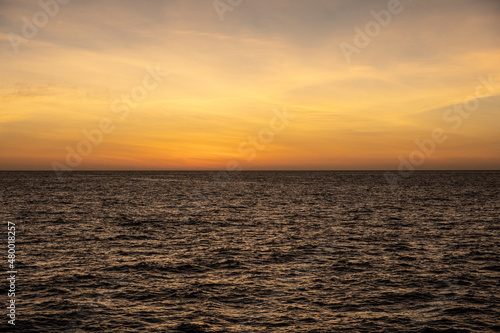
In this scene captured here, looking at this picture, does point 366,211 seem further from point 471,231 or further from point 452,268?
point 452,268

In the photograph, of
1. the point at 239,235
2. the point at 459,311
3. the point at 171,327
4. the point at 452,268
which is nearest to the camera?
the point at 171,327

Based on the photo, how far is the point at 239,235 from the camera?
4219cm

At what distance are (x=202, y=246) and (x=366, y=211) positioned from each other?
37.6 metres

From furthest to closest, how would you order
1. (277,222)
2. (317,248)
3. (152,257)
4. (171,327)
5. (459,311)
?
1. (277,222)
2. (317,248)
3. (152,257)
4. (459,311)
5. (171,327)

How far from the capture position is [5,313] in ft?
62.7

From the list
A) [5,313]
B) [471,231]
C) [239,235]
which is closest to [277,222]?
[239,235]

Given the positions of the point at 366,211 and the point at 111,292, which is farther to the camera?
the point at 366,211

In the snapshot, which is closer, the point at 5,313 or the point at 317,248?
the point at 5,313

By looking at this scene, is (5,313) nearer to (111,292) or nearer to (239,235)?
(111,292)

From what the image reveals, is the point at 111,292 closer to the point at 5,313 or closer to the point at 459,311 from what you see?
the point at 5,313

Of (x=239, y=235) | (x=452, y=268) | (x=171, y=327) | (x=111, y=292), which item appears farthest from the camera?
(x=239, y=235)

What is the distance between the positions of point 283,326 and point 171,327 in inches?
221

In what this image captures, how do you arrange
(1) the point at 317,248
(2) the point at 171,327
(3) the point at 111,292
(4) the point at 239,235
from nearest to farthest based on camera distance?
(2) the point at 171,327 < (3) the point at 111,292 < (1) the point at 317,248 < (4) the point at 239,235

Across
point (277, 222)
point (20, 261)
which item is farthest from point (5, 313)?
point (277, 222)
